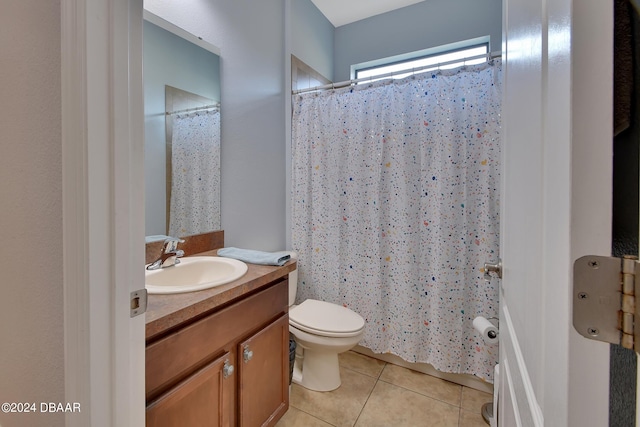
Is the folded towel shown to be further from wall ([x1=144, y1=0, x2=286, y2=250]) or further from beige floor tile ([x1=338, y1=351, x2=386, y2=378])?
beige floor tile ([x1=338, y1=351, x2=386, y2=378])

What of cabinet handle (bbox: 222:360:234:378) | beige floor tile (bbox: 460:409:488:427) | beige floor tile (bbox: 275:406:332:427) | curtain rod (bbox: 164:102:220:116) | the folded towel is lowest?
beige floor tile (bbox: 460:409:488:427)

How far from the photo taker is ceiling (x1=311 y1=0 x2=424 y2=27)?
239 cm

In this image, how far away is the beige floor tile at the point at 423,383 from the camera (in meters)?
1.71

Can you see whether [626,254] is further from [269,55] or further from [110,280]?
[269,55]

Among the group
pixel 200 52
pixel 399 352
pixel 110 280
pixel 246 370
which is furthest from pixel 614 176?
pixel 399 352

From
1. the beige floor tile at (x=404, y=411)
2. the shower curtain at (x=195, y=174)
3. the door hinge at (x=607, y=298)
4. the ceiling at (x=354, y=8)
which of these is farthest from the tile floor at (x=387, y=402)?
the ceiling at (x=354, y=8)

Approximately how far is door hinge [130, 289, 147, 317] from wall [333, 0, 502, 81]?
2697mm

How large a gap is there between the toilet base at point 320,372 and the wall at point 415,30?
7.99 feet

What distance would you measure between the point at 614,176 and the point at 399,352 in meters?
1.95

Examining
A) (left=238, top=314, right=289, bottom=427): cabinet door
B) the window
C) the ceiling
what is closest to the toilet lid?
(left=238, top=314, right=289, bottom=427): cabinet door

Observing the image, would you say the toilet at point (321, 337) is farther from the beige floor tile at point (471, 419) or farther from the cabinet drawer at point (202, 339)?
the beige floor tile at point (471, 419)

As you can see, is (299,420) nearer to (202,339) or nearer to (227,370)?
(227,370)

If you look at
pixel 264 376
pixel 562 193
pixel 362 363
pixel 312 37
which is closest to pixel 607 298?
pixel 562 193

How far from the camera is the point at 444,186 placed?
5.80 feet
